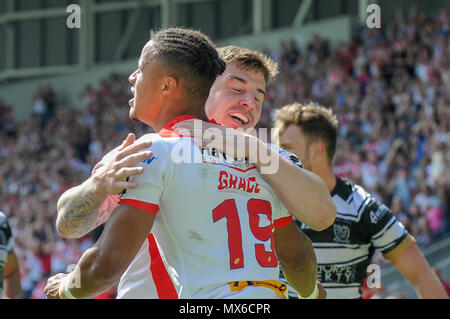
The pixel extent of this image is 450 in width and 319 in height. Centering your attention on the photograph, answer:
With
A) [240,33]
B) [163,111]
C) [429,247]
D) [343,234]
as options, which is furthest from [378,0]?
[163,111]

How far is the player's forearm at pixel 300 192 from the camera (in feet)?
10.8

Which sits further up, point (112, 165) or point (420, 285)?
point (112, 165)

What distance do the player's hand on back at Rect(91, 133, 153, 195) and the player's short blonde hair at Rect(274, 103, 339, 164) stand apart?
9.69 ft

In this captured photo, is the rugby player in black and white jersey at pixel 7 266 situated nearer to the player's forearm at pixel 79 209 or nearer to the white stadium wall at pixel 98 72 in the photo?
the player's forearm at pixel 79 209

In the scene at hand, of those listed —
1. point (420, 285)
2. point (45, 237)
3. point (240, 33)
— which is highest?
point (240, 33)

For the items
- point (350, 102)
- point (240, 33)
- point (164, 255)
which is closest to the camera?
point (164, 255)

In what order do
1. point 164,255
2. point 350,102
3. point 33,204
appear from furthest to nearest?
1. point 33,204
2. point 350,102
3. point 164,255

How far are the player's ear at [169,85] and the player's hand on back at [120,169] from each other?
0.95 ft

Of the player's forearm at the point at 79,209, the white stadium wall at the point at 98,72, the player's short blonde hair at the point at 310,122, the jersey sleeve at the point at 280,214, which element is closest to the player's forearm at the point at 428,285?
the player's short blonde hair at the point at 310,122

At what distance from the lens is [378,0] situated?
68.4 ft

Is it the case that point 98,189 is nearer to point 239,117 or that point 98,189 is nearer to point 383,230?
point 239,117

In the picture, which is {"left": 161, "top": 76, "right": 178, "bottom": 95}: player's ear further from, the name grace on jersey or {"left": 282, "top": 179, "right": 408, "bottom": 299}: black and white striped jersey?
{"left": 282, "top": 179, "right": 408, "bottom": 299}: black and white striped jersey
